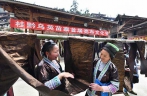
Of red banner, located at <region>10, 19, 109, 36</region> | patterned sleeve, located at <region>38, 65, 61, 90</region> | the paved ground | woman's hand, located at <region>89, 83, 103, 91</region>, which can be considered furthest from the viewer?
red banner, located at <region>10, 19, 109, 36</region>

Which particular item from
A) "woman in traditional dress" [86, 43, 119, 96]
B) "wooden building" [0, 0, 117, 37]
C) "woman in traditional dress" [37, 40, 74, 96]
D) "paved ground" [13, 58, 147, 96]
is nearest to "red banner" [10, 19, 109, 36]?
"wooden building" [0, 0, 117, 37]

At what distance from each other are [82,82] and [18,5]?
384 inches

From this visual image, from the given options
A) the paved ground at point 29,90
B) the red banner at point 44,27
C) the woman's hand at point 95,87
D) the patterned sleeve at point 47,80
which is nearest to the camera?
the patterned sleeve at point 47,80

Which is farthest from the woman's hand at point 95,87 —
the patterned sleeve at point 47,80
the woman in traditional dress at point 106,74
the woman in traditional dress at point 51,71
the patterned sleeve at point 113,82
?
the patterned sleeve at point 47,80

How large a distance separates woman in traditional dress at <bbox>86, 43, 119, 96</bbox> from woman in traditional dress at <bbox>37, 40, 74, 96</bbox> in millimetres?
425

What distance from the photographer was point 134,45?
8.33 ft

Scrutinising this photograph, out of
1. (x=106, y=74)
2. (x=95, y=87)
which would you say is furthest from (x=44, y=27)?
(x=95, y=87)

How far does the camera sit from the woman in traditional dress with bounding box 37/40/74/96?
5.06 ft

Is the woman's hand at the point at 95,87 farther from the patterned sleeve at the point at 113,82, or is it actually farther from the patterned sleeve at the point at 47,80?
the patterned sleeve at the point at 47,80

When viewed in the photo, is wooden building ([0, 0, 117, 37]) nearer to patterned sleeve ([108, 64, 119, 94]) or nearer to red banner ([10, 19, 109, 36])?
red banner ([10, 19, 109, 36])

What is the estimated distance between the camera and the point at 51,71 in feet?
5.51

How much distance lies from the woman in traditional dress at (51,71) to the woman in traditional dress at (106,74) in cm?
43

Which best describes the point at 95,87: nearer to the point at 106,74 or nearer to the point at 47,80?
the point at 106,74

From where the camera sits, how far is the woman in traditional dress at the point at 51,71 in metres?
1.54
